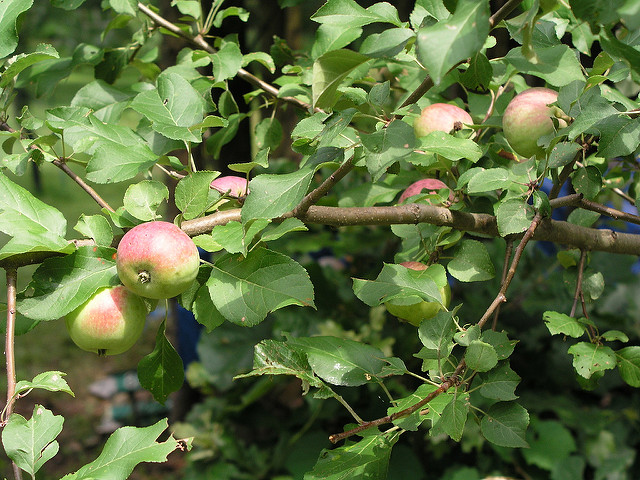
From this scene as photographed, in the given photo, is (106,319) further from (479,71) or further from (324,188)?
(479,71)

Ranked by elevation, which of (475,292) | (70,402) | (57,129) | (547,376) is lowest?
(70,402)

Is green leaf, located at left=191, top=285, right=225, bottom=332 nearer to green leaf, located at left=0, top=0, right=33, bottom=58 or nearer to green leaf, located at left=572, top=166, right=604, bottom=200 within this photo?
green leaf, located at left=0, top=0, right=33, bottom=58

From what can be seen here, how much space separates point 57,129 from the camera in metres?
0.92

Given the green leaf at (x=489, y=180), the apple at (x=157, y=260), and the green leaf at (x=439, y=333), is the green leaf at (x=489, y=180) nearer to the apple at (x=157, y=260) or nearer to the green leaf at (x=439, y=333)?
the green leaf at (x=439, y=333)

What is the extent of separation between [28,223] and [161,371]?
286 mm

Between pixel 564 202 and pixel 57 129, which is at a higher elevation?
pixel 57 129

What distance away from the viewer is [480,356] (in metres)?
0.74

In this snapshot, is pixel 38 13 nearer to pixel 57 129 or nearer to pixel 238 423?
pixel 238 423

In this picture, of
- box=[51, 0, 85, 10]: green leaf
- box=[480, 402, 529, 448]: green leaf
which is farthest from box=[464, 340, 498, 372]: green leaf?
box=[51, 0, 85, 10]: green leaf

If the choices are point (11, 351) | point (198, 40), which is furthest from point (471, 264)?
point (198, 40)

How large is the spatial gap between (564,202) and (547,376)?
156 cm

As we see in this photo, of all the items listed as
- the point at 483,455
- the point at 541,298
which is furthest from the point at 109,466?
the point at 541,298

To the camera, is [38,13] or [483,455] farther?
[38,13]

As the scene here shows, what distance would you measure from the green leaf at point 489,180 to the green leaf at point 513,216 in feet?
0.08
